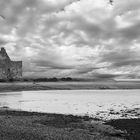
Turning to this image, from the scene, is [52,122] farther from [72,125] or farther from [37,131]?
[37,131]

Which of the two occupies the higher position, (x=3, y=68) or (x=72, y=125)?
(x=3, y=68)

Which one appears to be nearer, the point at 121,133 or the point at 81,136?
the point at 81,136

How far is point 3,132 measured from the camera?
17391 mm

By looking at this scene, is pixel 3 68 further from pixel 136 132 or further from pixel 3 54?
pixel 136 132

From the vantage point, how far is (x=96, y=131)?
20.5 m

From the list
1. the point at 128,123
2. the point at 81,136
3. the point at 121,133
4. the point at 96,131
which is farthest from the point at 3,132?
the point at 128,123

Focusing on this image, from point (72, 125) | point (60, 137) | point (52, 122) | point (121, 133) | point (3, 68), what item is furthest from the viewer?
point (3, 68)

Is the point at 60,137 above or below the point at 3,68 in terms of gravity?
below

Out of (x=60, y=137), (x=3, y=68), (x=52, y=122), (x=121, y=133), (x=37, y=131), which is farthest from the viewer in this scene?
(x=3, y=68)

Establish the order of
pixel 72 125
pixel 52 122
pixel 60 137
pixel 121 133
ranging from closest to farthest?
pixel 60 137
pixel 121 133
pixel 72 125
pixel 52 122

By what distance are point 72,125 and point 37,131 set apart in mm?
5425

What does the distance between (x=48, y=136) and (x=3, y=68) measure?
15384cm

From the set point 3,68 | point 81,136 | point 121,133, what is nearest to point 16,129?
point 81,136

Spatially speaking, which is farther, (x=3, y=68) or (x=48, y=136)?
(x=3, y=68)
